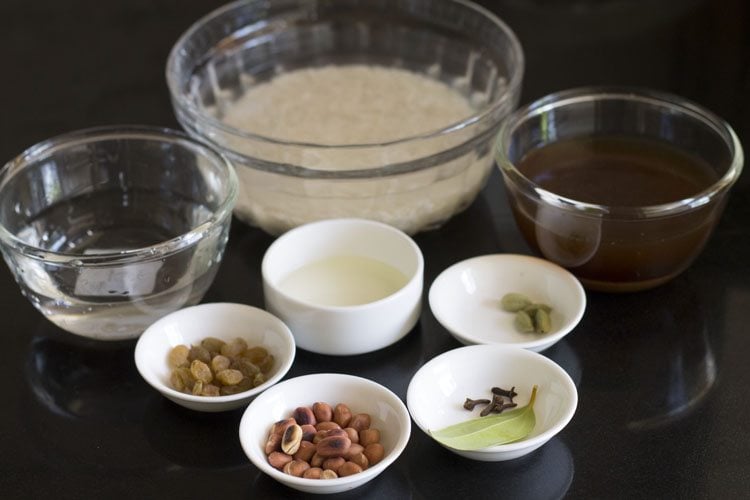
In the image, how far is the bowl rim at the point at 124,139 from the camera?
1678 millimetres

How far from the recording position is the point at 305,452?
1.52 meters

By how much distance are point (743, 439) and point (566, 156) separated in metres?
0.57

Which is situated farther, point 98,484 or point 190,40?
point 190,40

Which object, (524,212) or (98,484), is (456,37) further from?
(98,484)

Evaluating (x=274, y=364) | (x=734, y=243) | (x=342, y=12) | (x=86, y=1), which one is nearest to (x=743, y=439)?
(x=734, y=243)

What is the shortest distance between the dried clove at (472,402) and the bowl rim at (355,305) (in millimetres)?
185

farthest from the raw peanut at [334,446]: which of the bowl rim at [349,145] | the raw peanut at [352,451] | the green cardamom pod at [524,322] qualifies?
the bowl rim at [349,145]

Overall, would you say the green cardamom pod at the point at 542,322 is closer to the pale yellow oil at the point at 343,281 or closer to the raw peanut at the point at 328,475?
the pale yellow oil at the point at 343,281

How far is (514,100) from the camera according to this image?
1965 millimetres

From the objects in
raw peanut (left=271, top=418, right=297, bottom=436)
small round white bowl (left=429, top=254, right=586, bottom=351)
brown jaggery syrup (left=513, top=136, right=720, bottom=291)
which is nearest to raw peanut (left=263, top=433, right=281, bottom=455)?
raw peanut (left=271, top=418, right=297, bottom=436)

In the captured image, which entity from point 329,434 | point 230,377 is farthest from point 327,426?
point 230,377

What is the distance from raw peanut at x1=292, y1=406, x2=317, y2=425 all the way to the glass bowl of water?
12.2 inches

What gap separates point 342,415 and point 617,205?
22.6 inches

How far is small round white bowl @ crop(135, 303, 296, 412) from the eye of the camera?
1.62 metres
